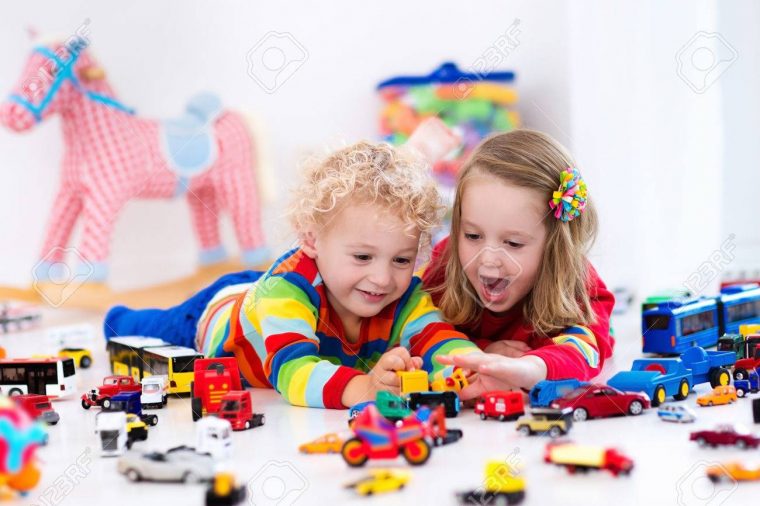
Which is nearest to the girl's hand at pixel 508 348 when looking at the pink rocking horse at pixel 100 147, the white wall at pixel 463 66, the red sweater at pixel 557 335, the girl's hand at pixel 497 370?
the red sweater at pixel 557 335

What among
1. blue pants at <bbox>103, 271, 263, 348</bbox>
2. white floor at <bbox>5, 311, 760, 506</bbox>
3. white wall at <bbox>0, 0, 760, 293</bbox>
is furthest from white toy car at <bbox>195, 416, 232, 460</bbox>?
white wall at <bbox>0, 0, 760, 293</bbox>

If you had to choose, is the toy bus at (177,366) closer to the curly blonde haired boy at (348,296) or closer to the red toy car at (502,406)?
the curly blonde haired boy at (348,296)

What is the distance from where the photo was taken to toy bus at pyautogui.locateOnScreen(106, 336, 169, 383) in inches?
67.5

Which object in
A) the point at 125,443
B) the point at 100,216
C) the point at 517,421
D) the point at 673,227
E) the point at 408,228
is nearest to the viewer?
the point at 125,443

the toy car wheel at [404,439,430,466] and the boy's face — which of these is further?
the boy's face

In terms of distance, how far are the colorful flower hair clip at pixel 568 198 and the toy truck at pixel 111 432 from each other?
0.76 meters

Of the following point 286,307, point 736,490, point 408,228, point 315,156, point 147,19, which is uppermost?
point 147,19

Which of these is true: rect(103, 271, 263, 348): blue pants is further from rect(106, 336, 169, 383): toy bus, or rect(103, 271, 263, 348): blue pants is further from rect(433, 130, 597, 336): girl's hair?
rect(433, 130, 597, 336): girl's hair

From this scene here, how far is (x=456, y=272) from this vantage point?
1.66 metres

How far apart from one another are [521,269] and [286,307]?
390mm

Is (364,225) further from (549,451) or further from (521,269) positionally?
(549,451)

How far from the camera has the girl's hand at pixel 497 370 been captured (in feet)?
4.49

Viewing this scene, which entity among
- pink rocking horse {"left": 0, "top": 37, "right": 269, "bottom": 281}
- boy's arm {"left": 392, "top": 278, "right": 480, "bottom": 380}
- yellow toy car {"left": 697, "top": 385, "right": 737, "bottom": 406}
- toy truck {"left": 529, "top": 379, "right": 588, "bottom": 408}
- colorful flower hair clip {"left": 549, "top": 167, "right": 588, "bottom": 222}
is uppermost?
pink rocking horse {"left": 0, "top": 37, "right": 269, "bottom": 281}

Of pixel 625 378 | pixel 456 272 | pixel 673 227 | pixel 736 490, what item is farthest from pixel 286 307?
pixel 673 227
